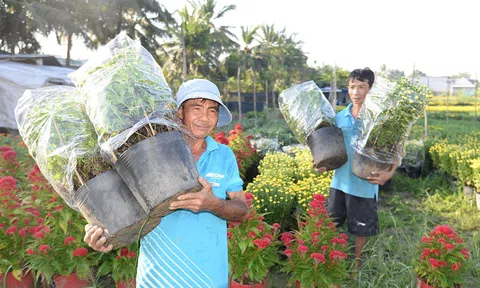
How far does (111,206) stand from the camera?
53.9 inches

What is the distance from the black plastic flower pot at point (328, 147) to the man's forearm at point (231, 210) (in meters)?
1.51

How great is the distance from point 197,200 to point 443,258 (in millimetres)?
2308

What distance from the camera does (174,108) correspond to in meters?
1.48

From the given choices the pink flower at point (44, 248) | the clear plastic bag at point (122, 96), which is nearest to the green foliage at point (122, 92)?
the clear plastic bag at point (122, 96)

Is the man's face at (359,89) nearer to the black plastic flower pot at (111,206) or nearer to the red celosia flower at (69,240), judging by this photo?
the black plastic flower pot at (111,206)

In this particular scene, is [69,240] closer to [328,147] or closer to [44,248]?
[44,248]

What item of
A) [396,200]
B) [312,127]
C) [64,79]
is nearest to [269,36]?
[64,79]

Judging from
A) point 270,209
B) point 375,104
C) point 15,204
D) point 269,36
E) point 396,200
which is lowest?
point 396,200

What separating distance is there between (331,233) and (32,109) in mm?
2170

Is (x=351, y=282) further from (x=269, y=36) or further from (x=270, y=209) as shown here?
(x=269, y=36)

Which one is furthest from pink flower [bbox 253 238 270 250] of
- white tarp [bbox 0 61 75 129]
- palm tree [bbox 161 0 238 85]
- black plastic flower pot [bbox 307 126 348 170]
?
palm tree [bbox 161 0 238 85]

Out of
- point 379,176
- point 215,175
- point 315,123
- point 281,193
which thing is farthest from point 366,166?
point 215,175

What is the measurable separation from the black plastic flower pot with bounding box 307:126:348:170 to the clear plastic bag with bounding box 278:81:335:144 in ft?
0.37

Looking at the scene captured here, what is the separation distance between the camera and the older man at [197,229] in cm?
155
